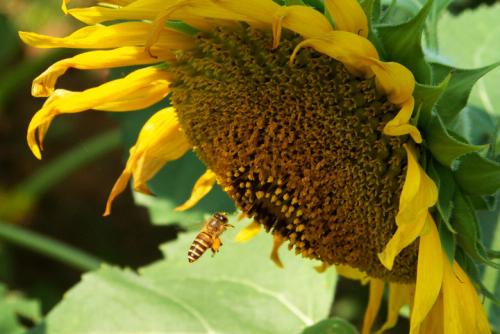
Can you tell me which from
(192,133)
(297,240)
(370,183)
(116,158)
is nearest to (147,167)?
(192,133)

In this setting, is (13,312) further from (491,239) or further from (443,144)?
(443,144)

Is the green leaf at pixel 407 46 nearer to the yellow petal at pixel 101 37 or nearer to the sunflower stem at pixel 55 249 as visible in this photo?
the yellow petal at pixel 101 37

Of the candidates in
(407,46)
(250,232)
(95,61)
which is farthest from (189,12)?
(250,232)

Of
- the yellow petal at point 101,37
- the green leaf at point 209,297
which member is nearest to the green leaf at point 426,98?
the yellow petal at point 101,37

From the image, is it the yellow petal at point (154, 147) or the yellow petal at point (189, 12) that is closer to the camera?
the yellow petal at point (189, 12)

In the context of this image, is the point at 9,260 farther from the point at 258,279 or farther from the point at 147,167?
the point at 147,167

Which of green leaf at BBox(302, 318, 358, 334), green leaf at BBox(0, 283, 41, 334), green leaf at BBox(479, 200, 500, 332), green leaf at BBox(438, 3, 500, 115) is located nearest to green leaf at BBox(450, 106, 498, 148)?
green leaf at BBox(438, 3, 500, 115)

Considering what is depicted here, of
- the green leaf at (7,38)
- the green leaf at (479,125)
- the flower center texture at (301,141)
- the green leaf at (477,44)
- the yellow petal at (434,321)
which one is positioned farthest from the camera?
the green leaf at (7,38)
